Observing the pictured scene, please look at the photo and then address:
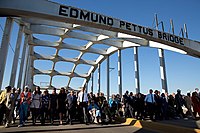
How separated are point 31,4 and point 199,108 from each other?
10222 millimetres

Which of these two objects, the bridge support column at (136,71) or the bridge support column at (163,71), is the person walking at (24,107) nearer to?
the bridge support column at (136,71)

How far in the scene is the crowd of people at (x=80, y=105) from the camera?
697 cm

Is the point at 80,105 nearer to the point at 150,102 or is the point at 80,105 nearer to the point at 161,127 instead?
the point at 150,102

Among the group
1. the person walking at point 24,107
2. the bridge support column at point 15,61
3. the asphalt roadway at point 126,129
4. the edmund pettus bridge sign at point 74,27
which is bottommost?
the asphalt roadway at point 126,129

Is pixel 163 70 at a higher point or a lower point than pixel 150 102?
higher

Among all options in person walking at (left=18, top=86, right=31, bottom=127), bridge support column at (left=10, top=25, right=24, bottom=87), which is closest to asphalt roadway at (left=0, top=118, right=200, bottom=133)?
person walking at (left=18, top=86, right=31, bottom=127)

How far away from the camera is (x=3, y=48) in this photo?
7578 mm

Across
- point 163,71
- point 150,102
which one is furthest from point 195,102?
point 163,71

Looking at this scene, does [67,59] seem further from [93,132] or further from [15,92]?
[93,132]

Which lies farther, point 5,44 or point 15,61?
point 15,61

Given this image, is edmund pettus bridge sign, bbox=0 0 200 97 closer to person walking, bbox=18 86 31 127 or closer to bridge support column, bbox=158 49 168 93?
bridge support column, bbox=158 49 168 93

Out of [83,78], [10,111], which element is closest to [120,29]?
[10,111]

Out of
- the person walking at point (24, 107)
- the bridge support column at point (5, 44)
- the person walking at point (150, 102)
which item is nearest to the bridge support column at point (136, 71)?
the person walking at point (150, 102)

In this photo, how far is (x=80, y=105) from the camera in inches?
324
